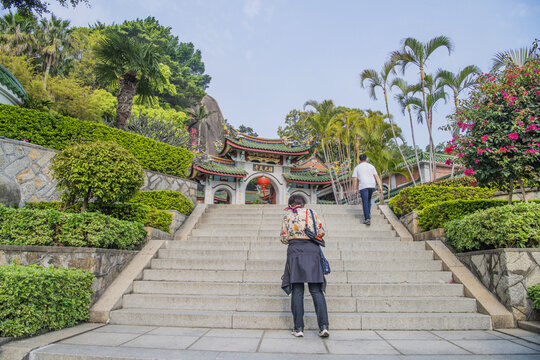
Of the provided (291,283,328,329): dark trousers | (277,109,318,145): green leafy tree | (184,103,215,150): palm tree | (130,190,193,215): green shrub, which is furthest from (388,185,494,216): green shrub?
(184,103,215,150): palm tree

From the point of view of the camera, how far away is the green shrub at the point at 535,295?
12.4 feet

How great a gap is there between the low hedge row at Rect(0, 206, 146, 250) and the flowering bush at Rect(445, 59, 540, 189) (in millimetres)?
6141

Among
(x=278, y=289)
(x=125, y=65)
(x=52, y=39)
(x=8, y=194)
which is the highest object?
(x=52, y=39)

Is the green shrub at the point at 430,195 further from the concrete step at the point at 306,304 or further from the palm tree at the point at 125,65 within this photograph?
the palm tree at the point at 125,65

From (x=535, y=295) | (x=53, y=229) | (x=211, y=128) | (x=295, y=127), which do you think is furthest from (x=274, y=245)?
(x=211, y=128)

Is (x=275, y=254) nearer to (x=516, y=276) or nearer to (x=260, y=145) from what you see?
(x=516, y=276)

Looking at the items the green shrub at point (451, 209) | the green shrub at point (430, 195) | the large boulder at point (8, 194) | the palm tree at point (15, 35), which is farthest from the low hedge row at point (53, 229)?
the palm tree at point (15, 35)

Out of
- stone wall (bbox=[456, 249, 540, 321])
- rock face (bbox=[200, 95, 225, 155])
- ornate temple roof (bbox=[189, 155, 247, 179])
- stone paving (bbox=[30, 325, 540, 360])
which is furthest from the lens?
rock face (bbox=[200, 95, 225, 155])

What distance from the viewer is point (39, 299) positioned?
338 cm

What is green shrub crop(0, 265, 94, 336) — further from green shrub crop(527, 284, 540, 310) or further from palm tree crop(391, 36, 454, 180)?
palm tree crop(391, 36, 454, 180)

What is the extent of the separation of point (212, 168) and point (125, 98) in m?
8.03

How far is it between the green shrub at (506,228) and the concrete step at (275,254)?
1.14 meters

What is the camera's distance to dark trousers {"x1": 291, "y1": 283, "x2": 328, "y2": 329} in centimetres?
345

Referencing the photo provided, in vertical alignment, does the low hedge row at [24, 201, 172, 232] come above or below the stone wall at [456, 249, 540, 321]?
above
